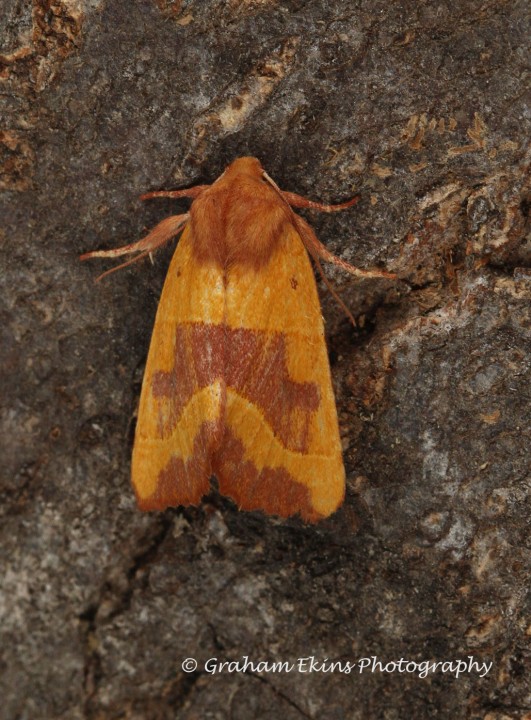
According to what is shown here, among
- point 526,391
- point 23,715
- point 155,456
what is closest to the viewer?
point 526,391

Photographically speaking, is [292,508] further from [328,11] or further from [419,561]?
[328,11]

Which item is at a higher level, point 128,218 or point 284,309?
point 128,218

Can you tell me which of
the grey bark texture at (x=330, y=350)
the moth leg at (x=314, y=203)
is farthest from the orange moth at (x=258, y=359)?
the grey bark texture at (x=330, y=350)

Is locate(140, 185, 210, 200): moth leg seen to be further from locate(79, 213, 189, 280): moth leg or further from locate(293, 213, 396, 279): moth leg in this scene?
locate(293, 213, 396, 279): moth leg

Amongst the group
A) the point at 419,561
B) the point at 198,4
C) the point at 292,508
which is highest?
the point at 198,4

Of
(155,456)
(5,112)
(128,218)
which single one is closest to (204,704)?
(155,456)

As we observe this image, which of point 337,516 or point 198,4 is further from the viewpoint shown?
point 337,516
